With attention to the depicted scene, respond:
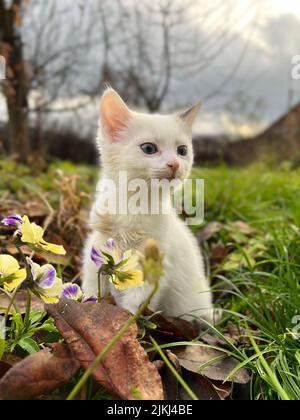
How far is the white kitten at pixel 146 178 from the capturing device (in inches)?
53.4

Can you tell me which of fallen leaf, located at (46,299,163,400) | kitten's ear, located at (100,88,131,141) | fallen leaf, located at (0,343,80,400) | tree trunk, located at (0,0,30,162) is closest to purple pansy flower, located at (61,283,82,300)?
fallen leaf, located at (46,299,163,400)

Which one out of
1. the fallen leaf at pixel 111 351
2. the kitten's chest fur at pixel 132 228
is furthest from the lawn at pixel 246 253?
the kitten's chest fur at pixel 132 228

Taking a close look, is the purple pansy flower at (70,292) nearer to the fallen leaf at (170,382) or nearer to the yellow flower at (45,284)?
the yellow flower at (45,284)

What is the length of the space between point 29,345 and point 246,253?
1135mm

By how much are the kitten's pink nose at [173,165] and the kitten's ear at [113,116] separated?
0.74ft

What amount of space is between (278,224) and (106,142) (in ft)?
3.81

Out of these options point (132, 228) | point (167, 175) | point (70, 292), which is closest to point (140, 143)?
point (167, 175)

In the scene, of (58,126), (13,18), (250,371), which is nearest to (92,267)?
(250,371)

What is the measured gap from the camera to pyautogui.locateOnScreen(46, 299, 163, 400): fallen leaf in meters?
0.86

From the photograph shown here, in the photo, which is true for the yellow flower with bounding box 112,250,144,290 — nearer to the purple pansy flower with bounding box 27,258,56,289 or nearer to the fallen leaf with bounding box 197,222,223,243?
the purple pansy flower with bounding box 27,258,56,289

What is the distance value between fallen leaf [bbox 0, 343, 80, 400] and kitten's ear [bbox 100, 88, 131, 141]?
80 centimetres

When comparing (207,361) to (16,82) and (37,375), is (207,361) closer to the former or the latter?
(37,375)

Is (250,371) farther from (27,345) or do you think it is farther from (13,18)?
(13,18)

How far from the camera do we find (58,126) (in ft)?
27.5
